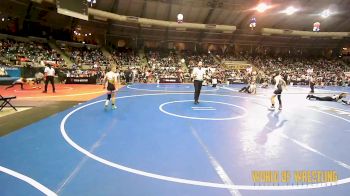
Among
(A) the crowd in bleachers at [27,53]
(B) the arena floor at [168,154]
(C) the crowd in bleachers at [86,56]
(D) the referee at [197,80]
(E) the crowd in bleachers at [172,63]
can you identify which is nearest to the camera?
(B) the arena floor at [168,154]

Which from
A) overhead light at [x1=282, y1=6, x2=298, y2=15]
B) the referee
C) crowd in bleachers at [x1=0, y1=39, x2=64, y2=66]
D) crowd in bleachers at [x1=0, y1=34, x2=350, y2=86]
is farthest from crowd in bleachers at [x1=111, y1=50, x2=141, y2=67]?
the referee

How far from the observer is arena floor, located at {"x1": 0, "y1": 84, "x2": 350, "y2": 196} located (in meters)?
4.25

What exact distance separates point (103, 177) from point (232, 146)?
3.24 meters

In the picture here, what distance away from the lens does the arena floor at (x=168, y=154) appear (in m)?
4.25

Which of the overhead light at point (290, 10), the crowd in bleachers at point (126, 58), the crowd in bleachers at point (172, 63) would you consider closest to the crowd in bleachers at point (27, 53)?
the crowd in bleachers at point (172, 63)

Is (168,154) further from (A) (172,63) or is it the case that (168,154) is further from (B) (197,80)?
(A) (172,63)

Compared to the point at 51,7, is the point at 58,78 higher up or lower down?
lower down

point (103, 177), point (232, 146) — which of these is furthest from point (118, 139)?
point (232, 146)

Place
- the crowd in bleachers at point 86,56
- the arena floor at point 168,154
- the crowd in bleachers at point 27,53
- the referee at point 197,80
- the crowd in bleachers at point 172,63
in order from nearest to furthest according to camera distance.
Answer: the arena floor at point 168,154
the referee at point 197,80
the crowd in bleachers at point 27,53
the crowd in bleachers at point 172,63
the crowd in bleachers at point 86,56

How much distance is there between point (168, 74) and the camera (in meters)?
33.2

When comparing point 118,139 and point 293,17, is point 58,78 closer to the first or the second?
point 118,139

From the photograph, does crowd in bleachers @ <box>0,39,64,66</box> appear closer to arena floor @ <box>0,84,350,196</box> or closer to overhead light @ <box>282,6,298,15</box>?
arena floor @ <box>0,84,350,196</box>

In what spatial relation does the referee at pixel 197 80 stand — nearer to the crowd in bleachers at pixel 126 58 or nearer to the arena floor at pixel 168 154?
the arena floor at pixel 168 154

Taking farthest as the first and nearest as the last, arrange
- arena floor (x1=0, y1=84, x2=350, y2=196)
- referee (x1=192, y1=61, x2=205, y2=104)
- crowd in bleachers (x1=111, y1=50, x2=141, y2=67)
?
crowd in bleachers (x1=111, y1=50, x2=141, y2=67) < referee (x1=192, y1=61, x2=205, y2=104) < arena floor (x1=0, y1=84, x2=350, y2=196)
